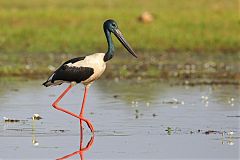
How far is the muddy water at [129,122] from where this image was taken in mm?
9031

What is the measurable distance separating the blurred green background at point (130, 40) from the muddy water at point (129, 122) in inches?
91.2

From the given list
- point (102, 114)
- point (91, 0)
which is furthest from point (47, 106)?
point (91, 0)

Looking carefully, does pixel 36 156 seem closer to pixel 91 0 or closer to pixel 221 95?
pixel 221 95

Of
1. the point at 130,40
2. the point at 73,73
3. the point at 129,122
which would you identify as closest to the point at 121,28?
the point at 130,40

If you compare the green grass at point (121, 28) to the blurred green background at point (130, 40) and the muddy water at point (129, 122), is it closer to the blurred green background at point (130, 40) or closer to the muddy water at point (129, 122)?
the blurred green background at point (130, 40)

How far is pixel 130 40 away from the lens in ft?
72.2

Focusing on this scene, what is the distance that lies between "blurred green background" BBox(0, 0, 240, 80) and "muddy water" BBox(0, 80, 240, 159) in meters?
2.32

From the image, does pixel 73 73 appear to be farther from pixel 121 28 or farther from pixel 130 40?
pixel 121 28

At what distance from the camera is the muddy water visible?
29.6ft

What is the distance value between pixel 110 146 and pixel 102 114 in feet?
8.00

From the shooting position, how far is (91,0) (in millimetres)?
32438

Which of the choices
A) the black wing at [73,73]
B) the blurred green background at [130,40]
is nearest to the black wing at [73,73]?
→ the black wing at [73,73]

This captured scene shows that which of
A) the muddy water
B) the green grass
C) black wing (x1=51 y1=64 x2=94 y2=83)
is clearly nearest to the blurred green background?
the green grass

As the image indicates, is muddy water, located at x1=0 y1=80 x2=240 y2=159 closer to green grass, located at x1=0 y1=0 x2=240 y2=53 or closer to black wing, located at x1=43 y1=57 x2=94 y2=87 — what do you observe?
black wing, located at x1=43 y1=57 x2=94 y2=87
